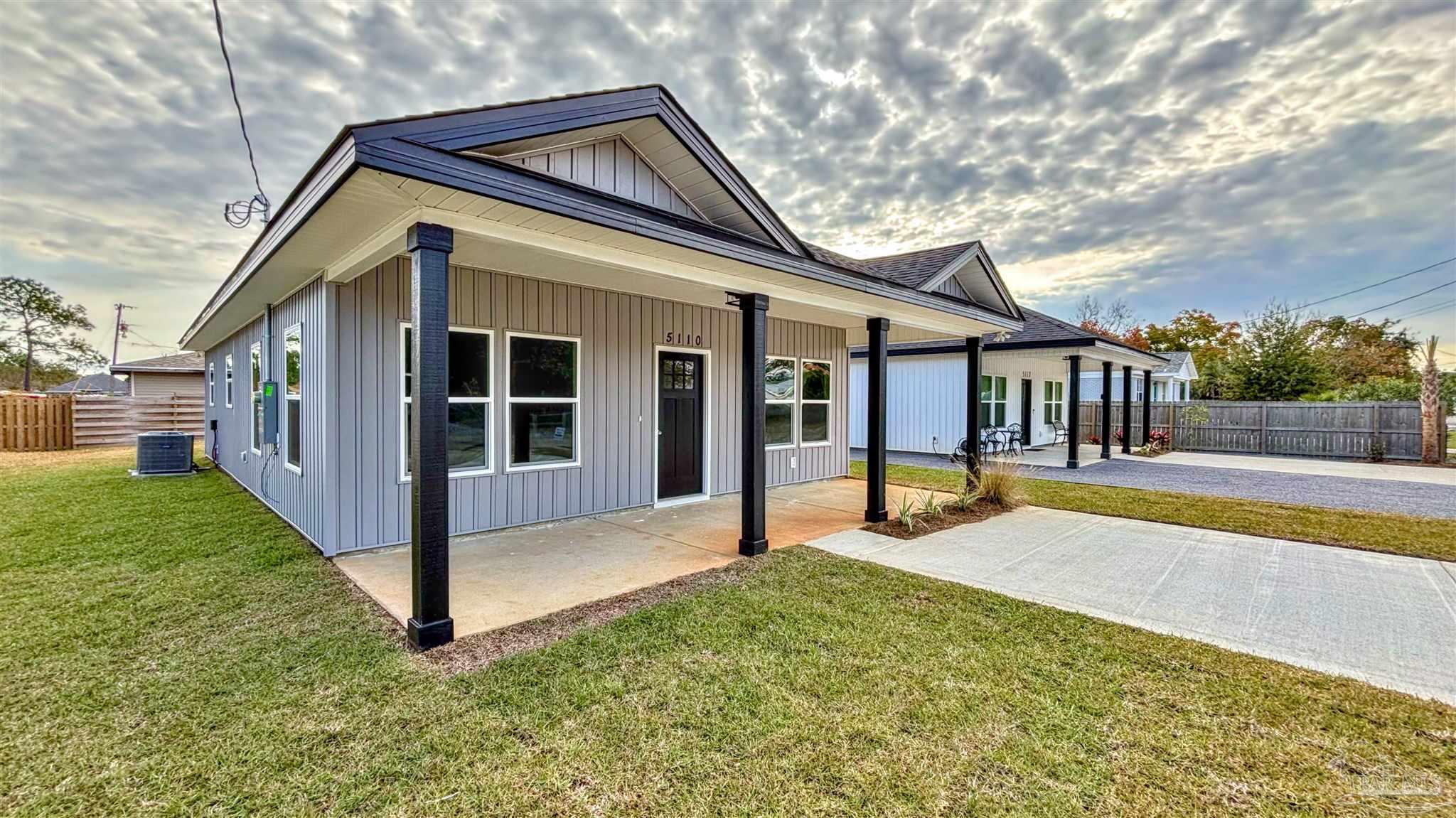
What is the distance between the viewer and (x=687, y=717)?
2463mm

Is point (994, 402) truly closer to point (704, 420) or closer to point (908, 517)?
point (908, 517)

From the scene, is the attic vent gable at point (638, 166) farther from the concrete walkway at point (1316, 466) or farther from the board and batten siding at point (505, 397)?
the concrete walkway at point (1316, 466)

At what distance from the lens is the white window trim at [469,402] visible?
5027 mm

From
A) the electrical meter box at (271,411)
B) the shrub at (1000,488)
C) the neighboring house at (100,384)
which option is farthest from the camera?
the neighboring house at (100,384)

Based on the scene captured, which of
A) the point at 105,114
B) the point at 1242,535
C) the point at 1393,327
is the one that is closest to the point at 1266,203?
the point at 1242,535

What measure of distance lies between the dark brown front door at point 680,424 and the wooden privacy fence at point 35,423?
1790 cm

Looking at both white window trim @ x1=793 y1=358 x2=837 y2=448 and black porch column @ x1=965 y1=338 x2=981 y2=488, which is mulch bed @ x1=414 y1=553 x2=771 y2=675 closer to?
white window trim @ x1=793 y1=358 x2=837 y2=448

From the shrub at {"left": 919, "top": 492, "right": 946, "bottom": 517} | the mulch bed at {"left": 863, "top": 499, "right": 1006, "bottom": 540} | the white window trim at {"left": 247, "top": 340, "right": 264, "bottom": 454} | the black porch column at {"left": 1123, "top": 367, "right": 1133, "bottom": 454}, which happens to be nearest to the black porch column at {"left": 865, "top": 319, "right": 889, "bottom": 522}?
the mulch bed at {"left": 863, "top": 499, "right": 1006, "bottom": 540}

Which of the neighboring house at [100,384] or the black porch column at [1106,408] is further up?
the neighboring house at [100,384]

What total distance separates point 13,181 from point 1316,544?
69.1ft

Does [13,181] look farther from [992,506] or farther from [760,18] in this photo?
[992,506]

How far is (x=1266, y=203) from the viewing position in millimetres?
13422

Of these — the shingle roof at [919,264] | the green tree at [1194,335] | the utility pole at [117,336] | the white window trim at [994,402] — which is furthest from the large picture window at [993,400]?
the utility pole at [117,336]

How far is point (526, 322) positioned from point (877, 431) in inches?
155
